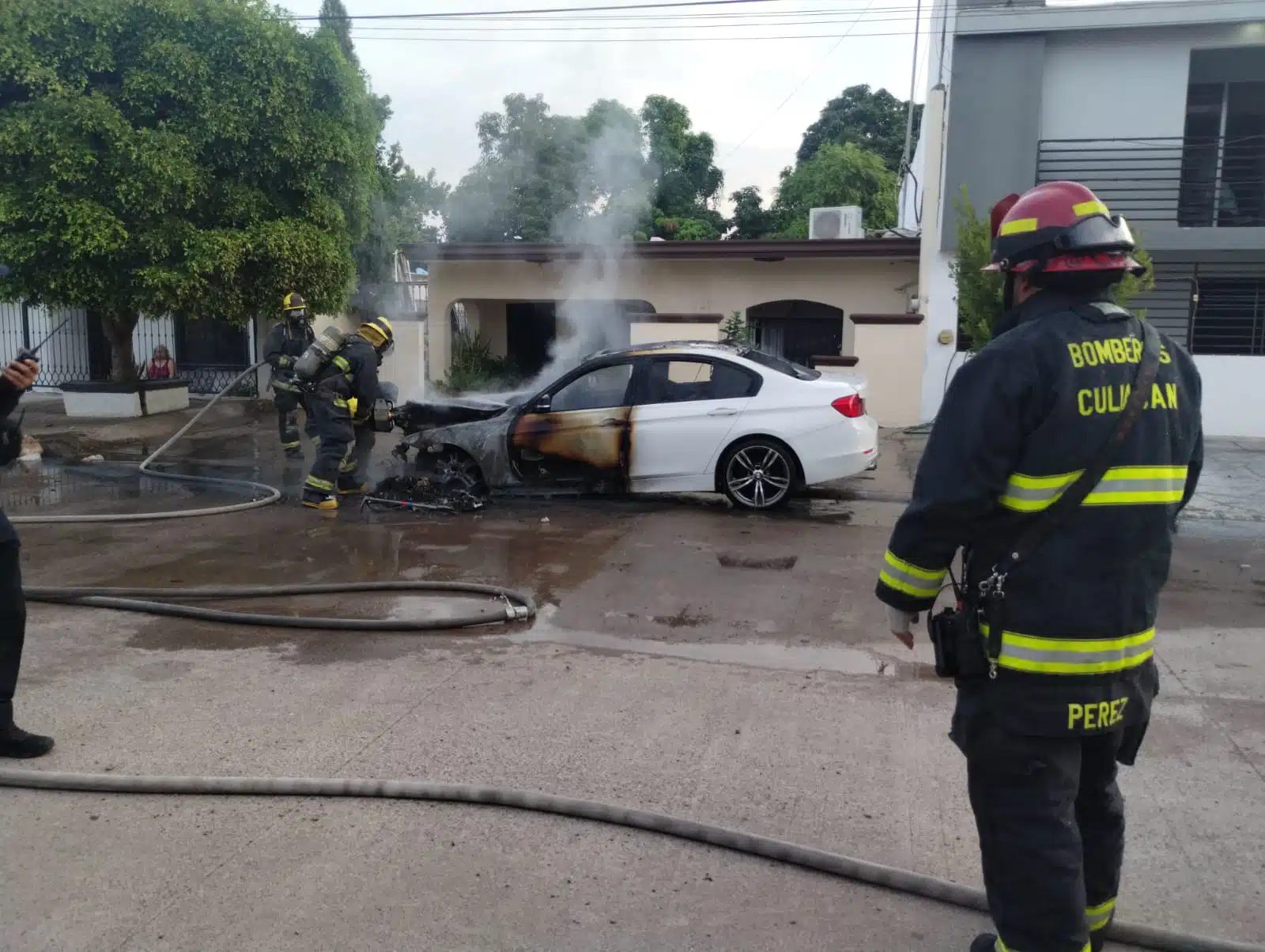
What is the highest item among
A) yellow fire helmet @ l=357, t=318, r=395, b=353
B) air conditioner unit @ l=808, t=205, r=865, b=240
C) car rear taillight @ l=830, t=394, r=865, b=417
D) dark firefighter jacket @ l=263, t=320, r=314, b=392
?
air conditioner unit @ l=808, t=205, r=865, b=240

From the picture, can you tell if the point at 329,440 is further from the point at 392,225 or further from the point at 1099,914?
the point at 392,225

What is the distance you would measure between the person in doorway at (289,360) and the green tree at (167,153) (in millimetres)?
2469

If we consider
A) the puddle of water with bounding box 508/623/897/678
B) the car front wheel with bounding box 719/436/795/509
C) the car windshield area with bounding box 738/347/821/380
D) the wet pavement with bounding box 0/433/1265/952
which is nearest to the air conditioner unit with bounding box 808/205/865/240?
the car windshield area with bounding box 738/347/821/380

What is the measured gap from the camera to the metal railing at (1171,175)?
15867mm

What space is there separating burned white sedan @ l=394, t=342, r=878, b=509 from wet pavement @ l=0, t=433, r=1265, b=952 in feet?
4.95

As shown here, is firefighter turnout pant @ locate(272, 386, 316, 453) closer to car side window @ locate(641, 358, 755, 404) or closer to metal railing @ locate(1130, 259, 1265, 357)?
car side window @ locate(641, 358, 755, 404)

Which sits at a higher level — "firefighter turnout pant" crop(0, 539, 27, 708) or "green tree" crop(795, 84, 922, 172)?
"green tree" crop(795, 84, 922, 172)

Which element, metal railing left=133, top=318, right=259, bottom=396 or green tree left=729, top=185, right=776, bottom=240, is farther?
green tree left=729, top=185, right=776, bottom=240

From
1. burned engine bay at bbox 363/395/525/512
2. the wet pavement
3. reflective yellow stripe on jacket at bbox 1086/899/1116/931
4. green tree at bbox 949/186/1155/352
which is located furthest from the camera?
green tree at bbox 949/186/1155/352

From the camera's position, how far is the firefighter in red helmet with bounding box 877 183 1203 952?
2504 mm

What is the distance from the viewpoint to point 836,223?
60.7 ft

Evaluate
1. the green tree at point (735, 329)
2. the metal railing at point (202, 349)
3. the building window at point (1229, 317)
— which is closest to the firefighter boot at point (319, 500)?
the green tree at point (735, 329)

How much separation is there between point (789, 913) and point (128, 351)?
15.8m

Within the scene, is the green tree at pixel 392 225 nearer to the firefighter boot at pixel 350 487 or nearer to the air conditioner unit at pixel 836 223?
the air conditioner unit at pixel 836 223
